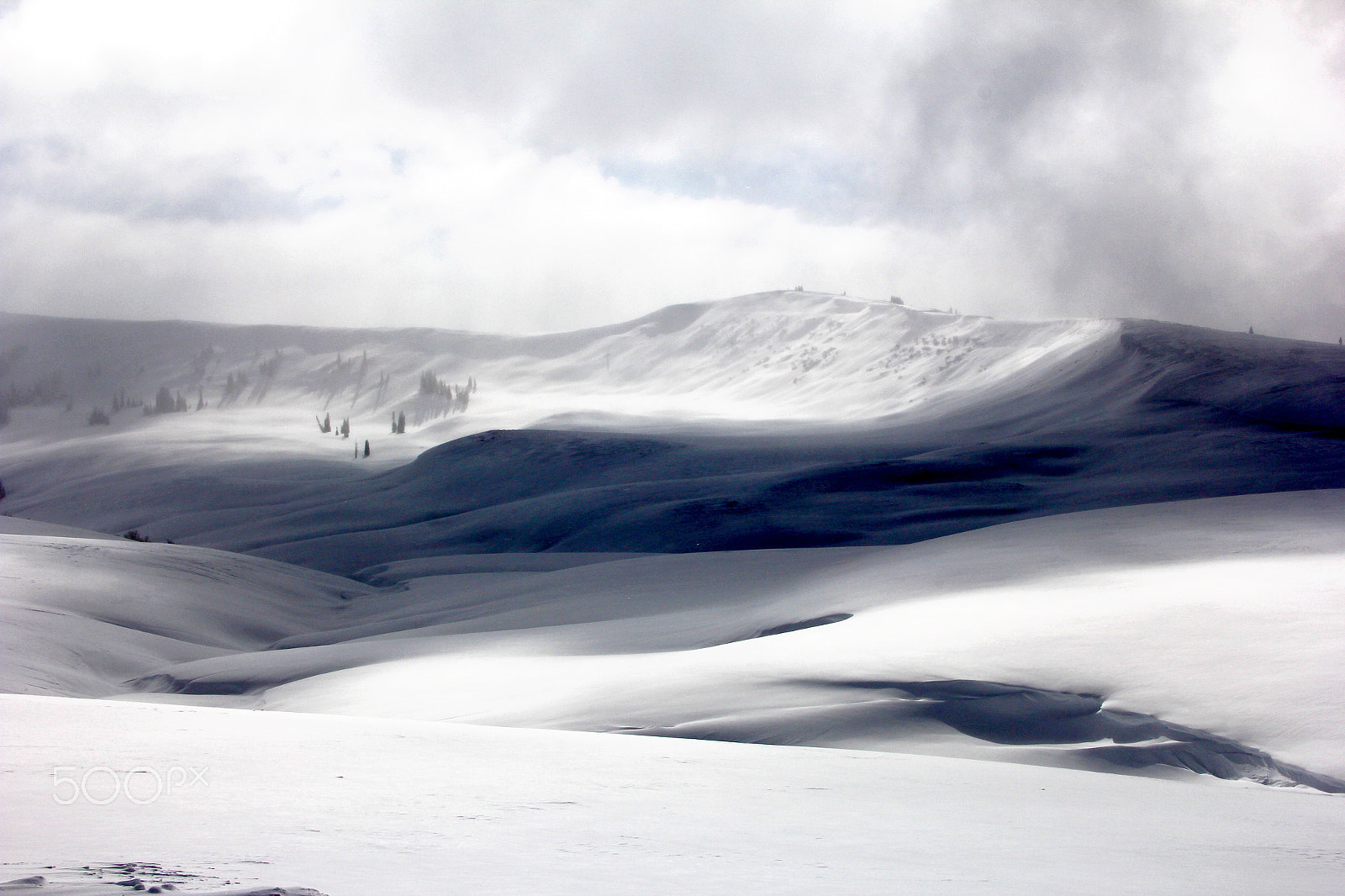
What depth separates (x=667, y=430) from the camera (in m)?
48.0

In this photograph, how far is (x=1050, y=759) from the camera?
17.6 ft

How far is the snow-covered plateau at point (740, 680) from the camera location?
2.91 meters

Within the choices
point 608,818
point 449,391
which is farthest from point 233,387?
point 608,818

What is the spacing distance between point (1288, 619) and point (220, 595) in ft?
43.1

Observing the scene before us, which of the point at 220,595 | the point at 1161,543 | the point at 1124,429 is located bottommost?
the point at 220,595

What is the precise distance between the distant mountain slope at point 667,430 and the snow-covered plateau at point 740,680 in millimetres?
313

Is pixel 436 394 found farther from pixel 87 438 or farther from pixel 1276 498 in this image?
pixel 1276 498

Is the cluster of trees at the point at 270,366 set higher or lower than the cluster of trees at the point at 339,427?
higher

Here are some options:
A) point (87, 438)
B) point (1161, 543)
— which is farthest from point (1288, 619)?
point (87, 438)

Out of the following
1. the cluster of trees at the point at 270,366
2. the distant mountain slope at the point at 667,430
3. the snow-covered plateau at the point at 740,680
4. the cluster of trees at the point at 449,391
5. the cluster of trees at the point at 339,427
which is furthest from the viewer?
the cluster of trees at the point at 270,366

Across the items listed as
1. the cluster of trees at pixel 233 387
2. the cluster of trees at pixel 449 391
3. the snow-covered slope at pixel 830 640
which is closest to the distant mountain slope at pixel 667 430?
the cluster of trees at pixel 233 387

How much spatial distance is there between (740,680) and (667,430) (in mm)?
40985

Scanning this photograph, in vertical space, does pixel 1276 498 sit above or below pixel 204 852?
above

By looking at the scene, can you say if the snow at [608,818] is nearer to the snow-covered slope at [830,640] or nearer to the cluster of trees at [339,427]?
the snow-covered slope at [830,640]
